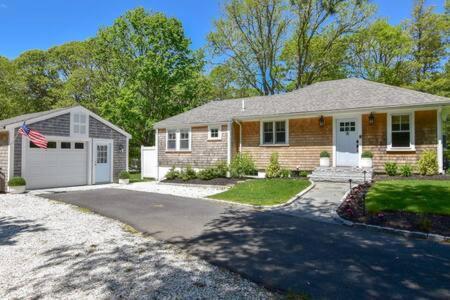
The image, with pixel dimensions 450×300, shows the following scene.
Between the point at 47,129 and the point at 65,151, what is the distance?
60.7 inches

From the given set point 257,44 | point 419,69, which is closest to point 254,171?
point 257,44

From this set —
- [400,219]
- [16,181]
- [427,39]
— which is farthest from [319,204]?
[427,39]

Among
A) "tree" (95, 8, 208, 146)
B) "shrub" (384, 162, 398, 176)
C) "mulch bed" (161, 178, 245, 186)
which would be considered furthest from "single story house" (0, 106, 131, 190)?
"shrub" (384, 162, 398, 176)

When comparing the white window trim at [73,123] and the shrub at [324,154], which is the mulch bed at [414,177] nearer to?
the shrub at [324,154]

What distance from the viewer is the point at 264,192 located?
1142 cm

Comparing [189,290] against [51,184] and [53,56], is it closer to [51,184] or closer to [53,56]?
[51,184]

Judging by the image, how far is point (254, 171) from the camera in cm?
1692

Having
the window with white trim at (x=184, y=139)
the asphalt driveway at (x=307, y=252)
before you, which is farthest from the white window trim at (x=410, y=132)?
the window with white trim at (x=184, y=139)

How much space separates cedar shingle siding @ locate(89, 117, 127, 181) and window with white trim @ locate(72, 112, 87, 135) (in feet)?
1.13

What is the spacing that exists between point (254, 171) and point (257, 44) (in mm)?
20145

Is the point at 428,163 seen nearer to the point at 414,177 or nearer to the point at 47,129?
the point at 414,177

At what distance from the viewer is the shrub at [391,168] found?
13.3 meters

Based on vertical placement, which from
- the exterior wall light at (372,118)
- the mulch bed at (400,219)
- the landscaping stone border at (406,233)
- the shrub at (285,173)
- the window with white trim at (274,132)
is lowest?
the landscaping stone border at (406,233)

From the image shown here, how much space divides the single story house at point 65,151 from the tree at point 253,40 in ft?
61.6
